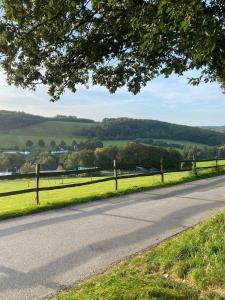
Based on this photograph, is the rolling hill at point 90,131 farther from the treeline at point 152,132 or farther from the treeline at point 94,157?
the treeline at point 94,157

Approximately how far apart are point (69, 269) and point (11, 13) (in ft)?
17.2

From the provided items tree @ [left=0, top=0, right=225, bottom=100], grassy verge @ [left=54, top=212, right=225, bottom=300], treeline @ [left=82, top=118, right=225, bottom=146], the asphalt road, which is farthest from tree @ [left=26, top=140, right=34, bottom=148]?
grassy verge @ [left=54, top=212, right=225, bottom=300]

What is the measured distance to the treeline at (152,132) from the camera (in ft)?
282

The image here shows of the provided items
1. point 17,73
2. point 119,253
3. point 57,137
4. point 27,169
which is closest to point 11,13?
point 17,73

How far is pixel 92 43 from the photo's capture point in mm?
10312

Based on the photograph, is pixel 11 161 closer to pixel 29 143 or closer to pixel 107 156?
pixel 29 143

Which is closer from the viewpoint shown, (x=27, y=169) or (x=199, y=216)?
(x=199, y=216)

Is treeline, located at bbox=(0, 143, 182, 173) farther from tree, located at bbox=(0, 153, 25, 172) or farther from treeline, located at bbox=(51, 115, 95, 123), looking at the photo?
treeline, located at bbox=(51, 115, 95, 123)

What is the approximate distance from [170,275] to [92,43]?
240 inches

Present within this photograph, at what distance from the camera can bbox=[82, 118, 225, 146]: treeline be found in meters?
86.0

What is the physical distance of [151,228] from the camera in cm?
989

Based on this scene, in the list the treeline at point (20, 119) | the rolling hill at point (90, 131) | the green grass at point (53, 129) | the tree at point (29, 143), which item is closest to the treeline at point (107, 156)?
the tree at point (29, 143)

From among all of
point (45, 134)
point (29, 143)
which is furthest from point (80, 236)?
point (45, 134)

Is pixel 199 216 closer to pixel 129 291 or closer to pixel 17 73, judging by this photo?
pixel 17 73
